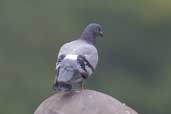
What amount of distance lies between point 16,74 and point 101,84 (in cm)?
180

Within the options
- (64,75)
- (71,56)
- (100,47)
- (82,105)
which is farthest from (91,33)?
(100,47)

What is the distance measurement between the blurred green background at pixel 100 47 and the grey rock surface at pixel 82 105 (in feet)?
45.2

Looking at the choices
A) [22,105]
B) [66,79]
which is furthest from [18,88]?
[66,79]

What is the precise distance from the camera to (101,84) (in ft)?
90.4

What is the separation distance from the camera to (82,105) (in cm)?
1277

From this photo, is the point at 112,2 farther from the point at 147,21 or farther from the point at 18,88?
the point at 18,88

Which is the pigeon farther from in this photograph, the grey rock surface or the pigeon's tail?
the grey rock surface

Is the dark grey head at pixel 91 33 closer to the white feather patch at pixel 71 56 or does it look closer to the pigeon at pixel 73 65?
the pigeon at pixel 73 65

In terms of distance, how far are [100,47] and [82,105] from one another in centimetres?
1588

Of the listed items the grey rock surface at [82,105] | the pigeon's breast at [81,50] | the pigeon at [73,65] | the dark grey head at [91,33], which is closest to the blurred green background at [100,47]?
the dark grey head at [91,33]

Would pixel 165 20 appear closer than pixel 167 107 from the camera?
No

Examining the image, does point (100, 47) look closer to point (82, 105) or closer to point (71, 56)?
point (71, 56)

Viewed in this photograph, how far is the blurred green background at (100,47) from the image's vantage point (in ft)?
90.6

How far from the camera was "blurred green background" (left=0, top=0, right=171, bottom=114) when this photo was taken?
27609mm
